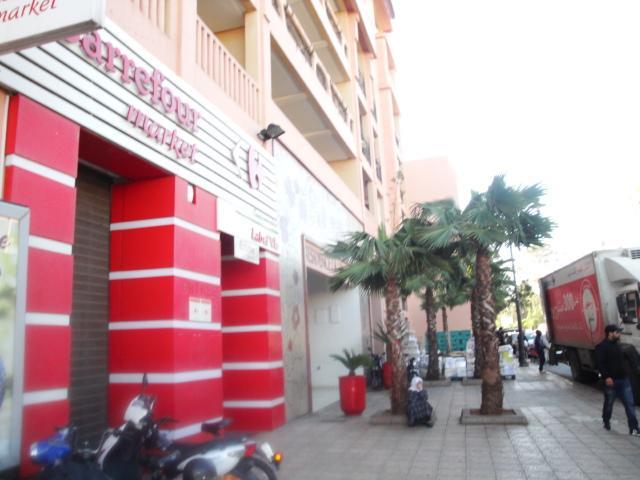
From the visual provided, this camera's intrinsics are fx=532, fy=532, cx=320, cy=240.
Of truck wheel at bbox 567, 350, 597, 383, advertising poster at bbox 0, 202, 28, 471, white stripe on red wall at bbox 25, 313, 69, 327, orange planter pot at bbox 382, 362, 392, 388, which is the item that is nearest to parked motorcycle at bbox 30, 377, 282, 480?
advertising poster at bbox 0, 202, 28, 471

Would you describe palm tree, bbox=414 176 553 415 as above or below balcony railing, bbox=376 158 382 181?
below

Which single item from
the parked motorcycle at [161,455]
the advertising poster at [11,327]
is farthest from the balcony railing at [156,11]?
the parked motorcycle at [161,455]

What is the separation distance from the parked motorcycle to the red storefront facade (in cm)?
63

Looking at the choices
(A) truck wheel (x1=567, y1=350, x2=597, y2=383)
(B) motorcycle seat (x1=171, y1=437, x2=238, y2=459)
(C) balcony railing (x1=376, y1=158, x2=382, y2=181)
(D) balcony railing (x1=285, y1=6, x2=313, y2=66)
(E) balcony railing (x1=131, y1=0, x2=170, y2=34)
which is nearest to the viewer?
(B) motorcycle seat (x1=171, y1=437, x2=238, y2=459)

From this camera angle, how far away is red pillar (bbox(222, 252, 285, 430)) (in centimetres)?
1002

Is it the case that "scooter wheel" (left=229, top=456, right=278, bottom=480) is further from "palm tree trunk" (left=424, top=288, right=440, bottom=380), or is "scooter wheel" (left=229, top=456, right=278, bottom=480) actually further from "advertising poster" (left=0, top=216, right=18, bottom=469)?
"palm tree trunk" (left=424, top=288, right=440, bottom=380)

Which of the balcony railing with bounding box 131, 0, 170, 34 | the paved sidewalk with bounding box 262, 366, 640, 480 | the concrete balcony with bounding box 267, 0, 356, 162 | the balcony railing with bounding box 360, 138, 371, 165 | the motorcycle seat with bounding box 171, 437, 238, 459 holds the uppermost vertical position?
the balcony railing with bounding box 360, 138, 371, 165

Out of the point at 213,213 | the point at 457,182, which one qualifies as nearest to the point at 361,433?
the point at 213,213

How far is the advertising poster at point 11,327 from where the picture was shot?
14.5ft

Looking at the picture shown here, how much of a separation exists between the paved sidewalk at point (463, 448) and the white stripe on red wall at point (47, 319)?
3.34 m

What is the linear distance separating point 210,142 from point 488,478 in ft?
20.9

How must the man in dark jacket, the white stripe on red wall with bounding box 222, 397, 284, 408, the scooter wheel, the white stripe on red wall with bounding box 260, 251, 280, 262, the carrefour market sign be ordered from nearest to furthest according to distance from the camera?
the carrefour market sign, the scooter wheel, the man in dark jacket, the white stripe on red wall with bounding box 222, 397, 284, 408, the white stripe on red wall with bounding box 260, 251, 280, 262

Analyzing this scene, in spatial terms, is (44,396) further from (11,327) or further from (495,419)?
(495,419)

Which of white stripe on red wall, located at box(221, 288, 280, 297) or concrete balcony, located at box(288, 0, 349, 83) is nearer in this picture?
white stripe on red wall, located at box(221, 288, 280, 297)
